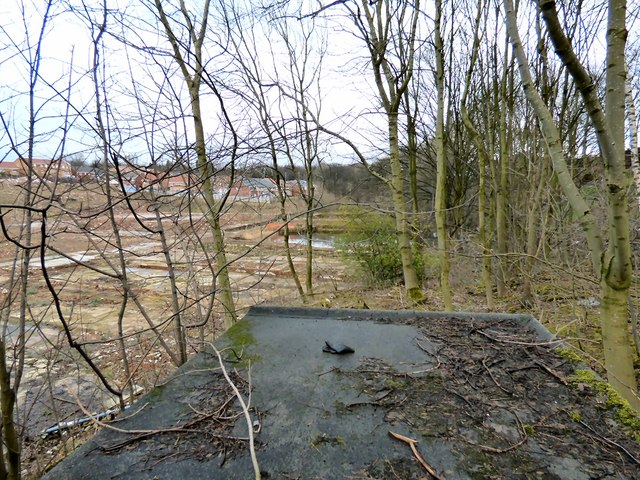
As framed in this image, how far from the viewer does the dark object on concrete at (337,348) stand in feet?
5.84

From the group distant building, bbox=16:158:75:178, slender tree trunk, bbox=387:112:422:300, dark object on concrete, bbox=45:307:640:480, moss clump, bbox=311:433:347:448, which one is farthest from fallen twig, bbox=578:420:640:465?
slender tree trunk, bbox=387:112:422:300

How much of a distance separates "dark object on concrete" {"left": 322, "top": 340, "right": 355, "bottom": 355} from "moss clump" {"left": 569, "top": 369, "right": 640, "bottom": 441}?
95cm

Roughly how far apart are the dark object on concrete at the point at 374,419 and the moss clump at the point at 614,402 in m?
0.03

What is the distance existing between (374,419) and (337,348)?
0.57 m

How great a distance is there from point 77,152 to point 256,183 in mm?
1719

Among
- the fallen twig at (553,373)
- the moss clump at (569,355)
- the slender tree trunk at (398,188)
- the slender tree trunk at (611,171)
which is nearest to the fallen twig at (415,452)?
the fallen twig at (553,373)

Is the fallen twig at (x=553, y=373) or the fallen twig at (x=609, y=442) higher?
the fallen twig at (x=553, y=373)

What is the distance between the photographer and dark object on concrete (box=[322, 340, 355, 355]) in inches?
70.1

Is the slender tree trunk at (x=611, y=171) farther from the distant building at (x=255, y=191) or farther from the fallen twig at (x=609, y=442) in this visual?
the distant building at (x=255, y=191)

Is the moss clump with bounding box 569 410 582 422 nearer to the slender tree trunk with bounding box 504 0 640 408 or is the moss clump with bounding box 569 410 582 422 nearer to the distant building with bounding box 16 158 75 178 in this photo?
the slender tree trunk with bounding box 504 0 640 408

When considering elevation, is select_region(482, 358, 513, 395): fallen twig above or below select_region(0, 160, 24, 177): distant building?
below

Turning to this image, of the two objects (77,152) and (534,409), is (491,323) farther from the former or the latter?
(77,152)

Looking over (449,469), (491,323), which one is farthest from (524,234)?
(449,469)

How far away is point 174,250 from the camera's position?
9.92 feet
